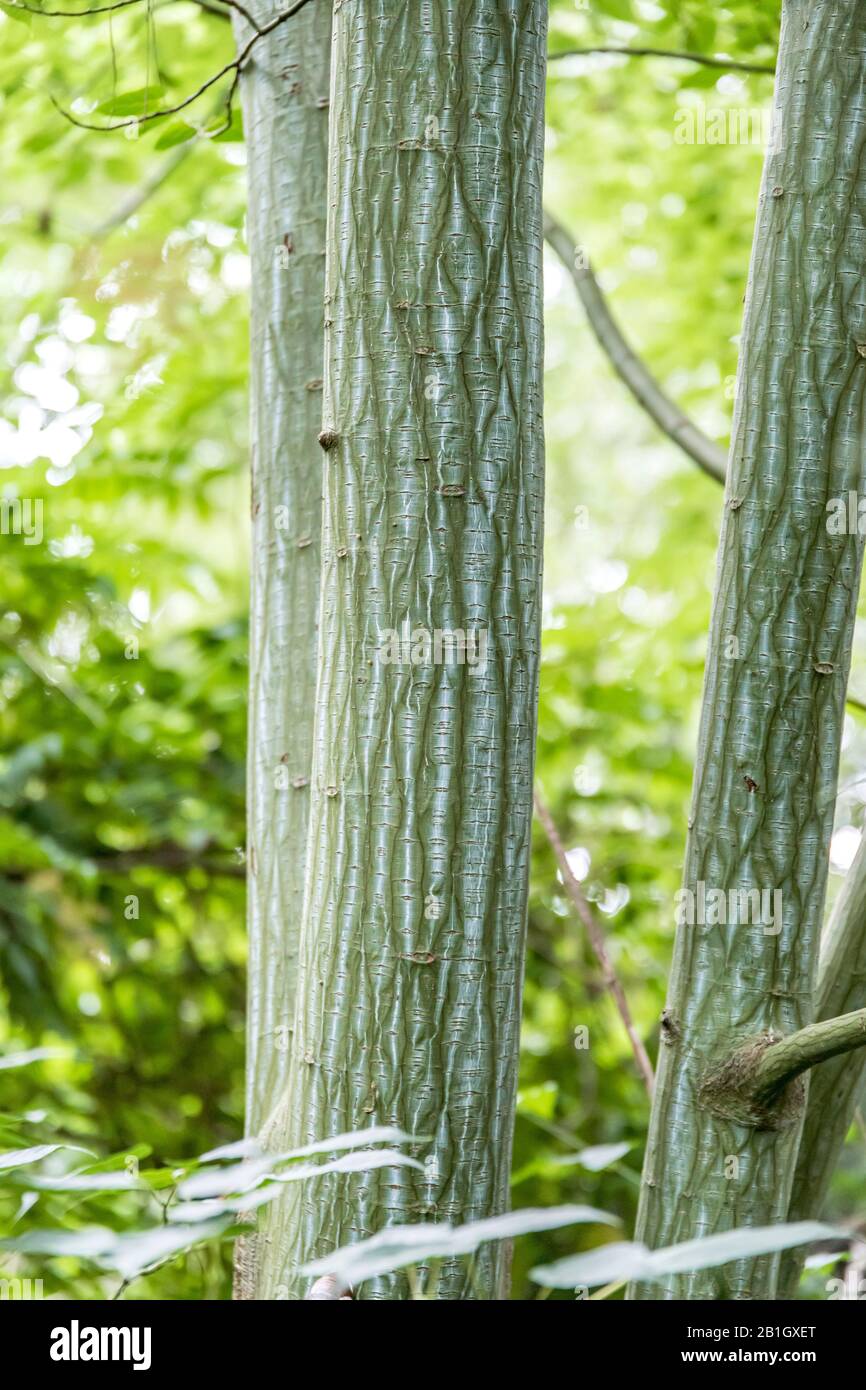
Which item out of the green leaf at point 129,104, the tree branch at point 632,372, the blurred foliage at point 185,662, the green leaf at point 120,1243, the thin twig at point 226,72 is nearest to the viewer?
the green leaf at point 120,1243

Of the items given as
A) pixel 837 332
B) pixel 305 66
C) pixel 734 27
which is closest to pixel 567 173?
pixel 734 27

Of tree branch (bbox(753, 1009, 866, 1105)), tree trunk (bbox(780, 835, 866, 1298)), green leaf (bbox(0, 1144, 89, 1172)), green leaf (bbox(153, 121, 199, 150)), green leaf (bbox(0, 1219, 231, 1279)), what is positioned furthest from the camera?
green leaf (bbox(153, 121, 199, 150))

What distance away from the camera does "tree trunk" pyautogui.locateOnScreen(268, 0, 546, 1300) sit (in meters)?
1.17

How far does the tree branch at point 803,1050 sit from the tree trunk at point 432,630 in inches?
11.1

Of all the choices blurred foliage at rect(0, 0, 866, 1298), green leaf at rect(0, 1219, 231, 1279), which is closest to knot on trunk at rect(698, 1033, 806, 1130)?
green leaf at rect(0, 1219, 231, 1279)

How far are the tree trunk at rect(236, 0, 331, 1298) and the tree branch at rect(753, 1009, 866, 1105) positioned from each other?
638mm

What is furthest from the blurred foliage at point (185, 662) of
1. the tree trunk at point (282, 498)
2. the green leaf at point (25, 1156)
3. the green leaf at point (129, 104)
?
the green leaf at point (25, 1156)

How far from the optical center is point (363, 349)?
3.97 ft

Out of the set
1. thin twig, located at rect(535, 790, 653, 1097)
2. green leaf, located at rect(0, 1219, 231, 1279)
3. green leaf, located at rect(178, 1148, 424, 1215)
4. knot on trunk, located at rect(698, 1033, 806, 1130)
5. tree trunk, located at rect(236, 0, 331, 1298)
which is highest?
tree trunk, located at rect(236, 0, 331, 1298)

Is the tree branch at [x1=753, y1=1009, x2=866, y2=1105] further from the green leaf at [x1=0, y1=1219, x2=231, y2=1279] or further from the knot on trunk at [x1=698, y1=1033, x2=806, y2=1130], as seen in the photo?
the green leaf at [x1=0, y1=1219, x2=231, y2=1279]

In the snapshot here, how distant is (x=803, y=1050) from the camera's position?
1.15 metres

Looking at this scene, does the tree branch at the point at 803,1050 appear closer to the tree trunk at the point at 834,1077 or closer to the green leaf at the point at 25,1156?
the tree trunk at the point at 834,1077

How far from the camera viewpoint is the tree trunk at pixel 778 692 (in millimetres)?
1295
